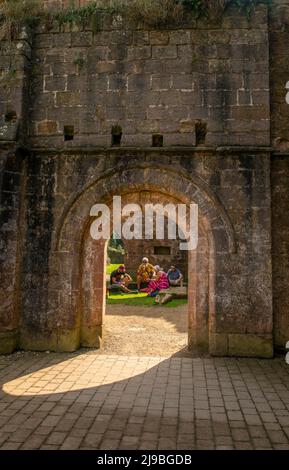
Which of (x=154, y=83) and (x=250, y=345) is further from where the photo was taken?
(x=154, y=83)

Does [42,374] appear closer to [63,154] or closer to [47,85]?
[63,154]

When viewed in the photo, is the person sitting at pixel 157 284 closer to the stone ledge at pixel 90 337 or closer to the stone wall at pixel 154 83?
the stone ledge at pixel 90 337

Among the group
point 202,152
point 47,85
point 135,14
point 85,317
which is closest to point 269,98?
point 202,152

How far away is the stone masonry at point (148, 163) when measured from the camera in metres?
6.22

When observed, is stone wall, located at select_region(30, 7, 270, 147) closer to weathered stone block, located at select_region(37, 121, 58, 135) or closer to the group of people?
weathered stone block, located at select_region(37, 121, 58, 135)

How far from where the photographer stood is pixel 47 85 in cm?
693

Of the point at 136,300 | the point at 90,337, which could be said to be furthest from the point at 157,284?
the point at 90,337

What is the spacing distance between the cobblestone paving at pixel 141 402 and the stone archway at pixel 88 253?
0.57m

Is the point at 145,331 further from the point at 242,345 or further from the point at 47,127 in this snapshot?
the point at 47,127

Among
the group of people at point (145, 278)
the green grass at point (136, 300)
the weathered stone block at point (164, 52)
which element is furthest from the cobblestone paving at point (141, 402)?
the group of people at point (145, 278)

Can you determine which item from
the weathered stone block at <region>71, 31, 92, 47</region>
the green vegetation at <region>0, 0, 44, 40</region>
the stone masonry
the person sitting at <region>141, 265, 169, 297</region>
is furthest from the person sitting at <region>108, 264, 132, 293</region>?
the green vegetation at <region>0, 0, 44, 40</region>

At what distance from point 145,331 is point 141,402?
3884 millimetres

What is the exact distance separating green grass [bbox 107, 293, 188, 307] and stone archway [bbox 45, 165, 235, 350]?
5175 mm

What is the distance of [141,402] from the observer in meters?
4.29
